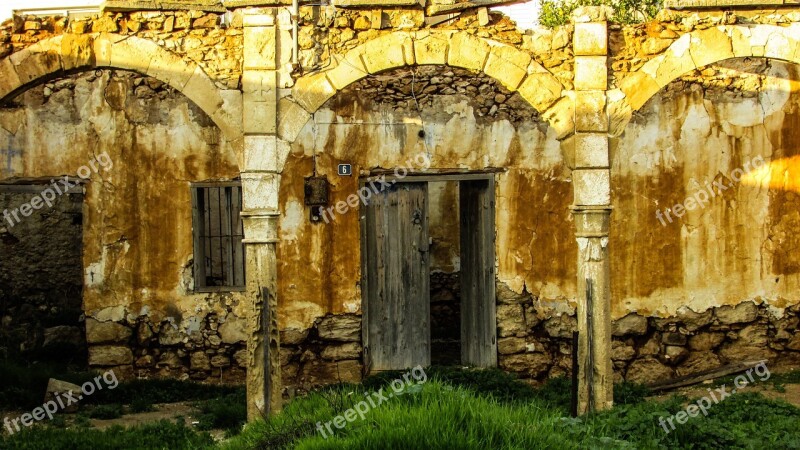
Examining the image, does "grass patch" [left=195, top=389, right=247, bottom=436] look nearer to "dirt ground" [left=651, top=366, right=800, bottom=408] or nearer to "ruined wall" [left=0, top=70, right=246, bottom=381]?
"ruined wall" [left=0, top=70, right=246, bottom=381]

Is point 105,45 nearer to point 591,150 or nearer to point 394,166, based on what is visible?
point 394,166

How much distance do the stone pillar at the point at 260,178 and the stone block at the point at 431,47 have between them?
1.18 m

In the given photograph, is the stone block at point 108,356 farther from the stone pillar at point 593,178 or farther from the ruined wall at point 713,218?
the ruined wall at point 713,218

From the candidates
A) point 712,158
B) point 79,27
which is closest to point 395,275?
point 712,158

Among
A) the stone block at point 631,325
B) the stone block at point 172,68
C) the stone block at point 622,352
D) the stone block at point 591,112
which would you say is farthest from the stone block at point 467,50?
the stone block at point 622,352

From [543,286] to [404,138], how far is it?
2.27m

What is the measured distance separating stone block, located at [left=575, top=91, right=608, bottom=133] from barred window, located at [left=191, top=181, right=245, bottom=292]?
13.7ft

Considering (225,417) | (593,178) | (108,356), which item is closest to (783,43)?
(593,178)

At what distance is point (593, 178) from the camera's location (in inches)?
289

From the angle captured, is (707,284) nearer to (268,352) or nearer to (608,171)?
(608,171)

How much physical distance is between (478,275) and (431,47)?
3.49 meters

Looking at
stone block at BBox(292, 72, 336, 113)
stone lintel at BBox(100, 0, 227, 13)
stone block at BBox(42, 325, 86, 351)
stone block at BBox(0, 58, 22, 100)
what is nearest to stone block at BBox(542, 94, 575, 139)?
stone block at BBox(292, 72, 336, 113)

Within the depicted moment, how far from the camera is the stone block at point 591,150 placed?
7.31 meters

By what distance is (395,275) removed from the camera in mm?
10148
